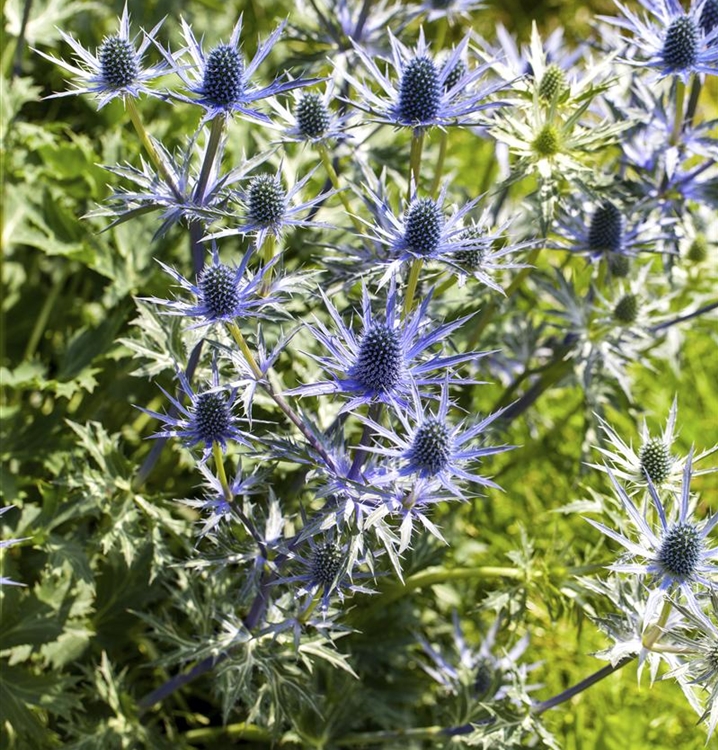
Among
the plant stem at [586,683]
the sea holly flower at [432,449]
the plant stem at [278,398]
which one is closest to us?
the sea holly flower at [432,449]

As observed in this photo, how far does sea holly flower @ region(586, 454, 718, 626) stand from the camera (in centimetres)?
147

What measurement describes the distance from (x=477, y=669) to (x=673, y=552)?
0.83 m

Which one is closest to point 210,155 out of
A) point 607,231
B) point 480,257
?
point 480,257

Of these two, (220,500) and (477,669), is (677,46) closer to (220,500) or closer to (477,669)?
(220,500)

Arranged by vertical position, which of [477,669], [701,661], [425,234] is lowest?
[477,669]

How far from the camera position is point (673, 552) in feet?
4.89

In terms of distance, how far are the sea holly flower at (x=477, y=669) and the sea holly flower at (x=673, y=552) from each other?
0.46 meters

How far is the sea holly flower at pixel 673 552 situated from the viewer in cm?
147

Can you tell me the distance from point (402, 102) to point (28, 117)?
6.57ft

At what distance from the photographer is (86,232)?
7.95 feet

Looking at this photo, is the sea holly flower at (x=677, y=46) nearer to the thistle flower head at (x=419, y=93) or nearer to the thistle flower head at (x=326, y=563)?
the thistle flower head at (x=419, y=93)

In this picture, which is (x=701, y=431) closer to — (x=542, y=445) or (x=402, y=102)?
(x=542, y=445)

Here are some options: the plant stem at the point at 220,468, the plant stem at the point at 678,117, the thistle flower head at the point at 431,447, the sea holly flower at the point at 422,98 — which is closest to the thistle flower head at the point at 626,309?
the plant stem at the point at 678,117

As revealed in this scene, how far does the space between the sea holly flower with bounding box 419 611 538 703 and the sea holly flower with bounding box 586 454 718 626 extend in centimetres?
46
